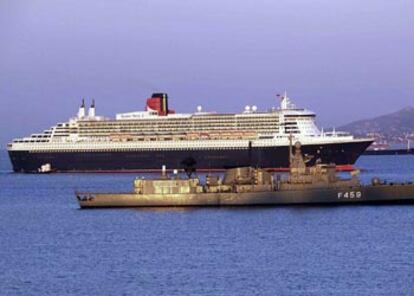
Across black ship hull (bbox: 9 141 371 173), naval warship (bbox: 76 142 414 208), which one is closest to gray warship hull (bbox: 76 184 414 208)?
naval warship (bbox: 76 142 414 208)

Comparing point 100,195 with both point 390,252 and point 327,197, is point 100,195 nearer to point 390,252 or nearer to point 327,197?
point 327,197

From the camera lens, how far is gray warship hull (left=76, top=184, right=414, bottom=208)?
67562 mm

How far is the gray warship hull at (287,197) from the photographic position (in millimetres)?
67562

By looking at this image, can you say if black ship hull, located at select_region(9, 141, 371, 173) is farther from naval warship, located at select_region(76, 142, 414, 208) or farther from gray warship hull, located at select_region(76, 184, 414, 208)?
gray warship hull, located at select_region(76, 184, 414, 208)

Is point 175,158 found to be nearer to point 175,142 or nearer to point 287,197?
point 175,142

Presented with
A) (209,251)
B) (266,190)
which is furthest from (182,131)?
(209,251)

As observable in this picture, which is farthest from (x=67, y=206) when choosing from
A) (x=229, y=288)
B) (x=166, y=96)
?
(x=166, y=96)

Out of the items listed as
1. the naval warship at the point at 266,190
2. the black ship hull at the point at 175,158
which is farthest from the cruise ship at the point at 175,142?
the naval warship at the point at 266,190

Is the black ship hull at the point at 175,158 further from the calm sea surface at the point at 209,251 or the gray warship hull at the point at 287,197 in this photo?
the calm sea surface at the point at 209,251

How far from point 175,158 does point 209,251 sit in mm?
78474

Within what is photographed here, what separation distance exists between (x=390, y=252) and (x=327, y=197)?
20658mm

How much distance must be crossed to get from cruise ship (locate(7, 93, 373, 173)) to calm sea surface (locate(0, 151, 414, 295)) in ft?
171

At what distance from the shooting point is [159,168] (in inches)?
4975

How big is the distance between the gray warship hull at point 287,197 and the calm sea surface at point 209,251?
0.75 m
